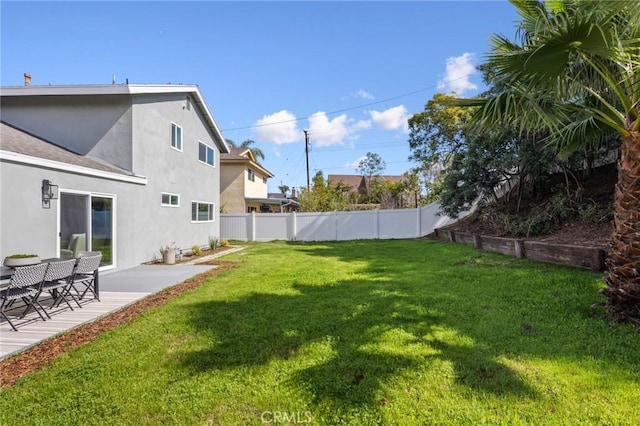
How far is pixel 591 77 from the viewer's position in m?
4.58

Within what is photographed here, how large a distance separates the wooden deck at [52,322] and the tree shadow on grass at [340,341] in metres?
1.60

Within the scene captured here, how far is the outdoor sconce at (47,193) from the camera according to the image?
683 cm

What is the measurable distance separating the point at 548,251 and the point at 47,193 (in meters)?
11.0

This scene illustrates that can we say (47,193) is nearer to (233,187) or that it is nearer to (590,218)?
(590,218)

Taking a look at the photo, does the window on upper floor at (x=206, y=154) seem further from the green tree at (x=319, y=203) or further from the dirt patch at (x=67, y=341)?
the dirt patch at (x=67, y=341)

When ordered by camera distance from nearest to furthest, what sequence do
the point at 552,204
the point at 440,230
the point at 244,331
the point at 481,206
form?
the point at 244,331
the point at 552,204
the point at 481,206
the point at 440,230

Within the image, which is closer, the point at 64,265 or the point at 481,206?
the point at 64,265

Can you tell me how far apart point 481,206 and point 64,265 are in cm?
1373

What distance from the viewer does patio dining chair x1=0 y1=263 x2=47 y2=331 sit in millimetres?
4449

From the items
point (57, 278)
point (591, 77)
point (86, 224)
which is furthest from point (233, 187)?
point (591, 77)

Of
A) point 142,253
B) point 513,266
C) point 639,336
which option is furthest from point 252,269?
point 639,336

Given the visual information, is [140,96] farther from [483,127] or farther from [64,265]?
[483,127]

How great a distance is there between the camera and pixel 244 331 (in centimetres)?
428

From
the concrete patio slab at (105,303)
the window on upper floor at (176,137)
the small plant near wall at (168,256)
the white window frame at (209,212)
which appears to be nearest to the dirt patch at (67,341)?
the concrete patio slab at (105,303)
